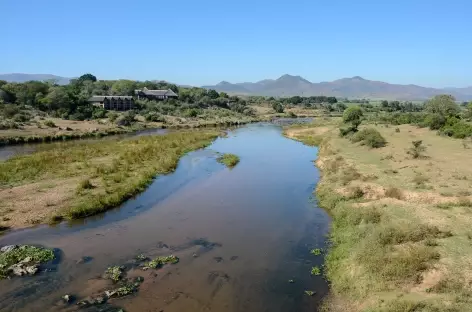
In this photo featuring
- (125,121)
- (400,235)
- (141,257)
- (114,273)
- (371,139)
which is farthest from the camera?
(125,121)

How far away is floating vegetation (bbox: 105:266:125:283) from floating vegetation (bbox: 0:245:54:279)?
313 cm

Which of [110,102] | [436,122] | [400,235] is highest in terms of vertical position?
[436,122]

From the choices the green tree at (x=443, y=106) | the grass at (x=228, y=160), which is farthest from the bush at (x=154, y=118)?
the green tree at (x=443, y=106)

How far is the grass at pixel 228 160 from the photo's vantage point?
43.0 meters

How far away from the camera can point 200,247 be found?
66.7 feet

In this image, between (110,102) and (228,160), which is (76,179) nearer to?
(228,160)

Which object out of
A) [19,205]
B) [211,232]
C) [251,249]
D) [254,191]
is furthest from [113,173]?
[251,249]

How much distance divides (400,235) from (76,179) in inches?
984

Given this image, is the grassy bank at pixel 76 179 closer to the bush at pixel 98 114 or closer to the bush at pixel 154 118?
the bush at pixel 98 114

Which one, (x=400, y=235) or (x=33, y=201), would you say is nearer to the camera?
(x=400, y=235)

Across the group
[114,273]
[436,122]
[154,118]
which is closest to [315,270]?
[114,273]

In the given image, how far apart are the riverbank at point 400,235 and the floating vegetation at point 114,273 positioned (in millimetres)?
8649

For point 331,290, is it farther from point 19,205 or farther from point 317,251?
point 19,205

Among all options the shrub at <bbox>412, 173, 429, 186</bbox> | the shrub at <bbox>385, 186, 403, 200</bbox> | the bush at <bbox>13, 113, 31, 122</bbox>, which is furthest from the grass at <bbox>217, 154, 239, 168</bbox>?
the bush at <bbox>13, 113, 31, 122</bbox>
